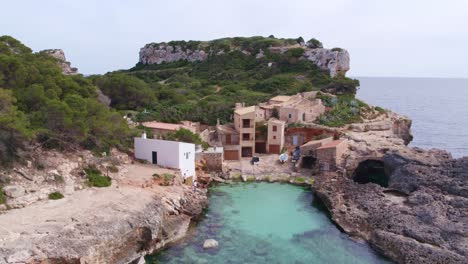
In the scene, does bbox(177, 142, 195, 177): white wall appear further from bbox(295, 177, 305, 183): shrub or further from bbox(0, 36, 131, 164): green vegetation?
bbox(295, 177, 305, 183): shrub

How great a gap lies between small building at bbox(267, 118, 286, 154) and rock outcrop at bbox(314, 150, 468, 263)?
651cm

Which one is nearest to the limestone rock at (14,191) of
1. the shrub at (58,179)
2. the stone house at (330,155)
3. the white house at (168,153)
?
the shrub at (58,179)

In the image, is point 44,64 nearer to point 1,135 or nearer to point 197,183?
point 1,135

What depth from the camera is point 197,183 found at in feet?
80.1

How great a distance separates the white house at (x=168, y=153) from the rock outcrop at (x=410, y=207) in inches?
325

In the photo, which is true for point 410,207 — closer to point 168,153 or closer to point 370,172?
point 370,172

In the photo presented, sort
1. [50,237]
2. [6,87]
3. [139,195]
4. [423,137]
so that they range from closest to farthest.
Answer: [50,237] → [139,195] → [6,87] → [423,137]

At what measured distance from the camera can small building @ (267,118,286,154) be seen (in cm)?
3159

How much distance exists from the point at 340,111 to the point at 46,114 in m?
28.7

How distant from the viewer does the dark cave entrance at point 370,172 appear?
2849 centimetres

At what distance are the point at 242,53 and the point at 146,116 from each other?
3937 centimetres

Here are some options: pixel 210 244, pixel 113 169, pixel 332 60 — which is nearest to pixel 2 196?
pixel 113 169

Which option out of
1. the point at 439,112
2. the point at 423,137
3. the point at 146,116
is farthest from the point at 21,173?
the point at 439,112

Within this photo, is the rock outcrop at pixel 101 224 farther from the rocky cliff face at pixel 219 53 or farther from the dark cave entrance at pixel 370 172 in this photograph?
the rocky cliff face at pixel 219 53
